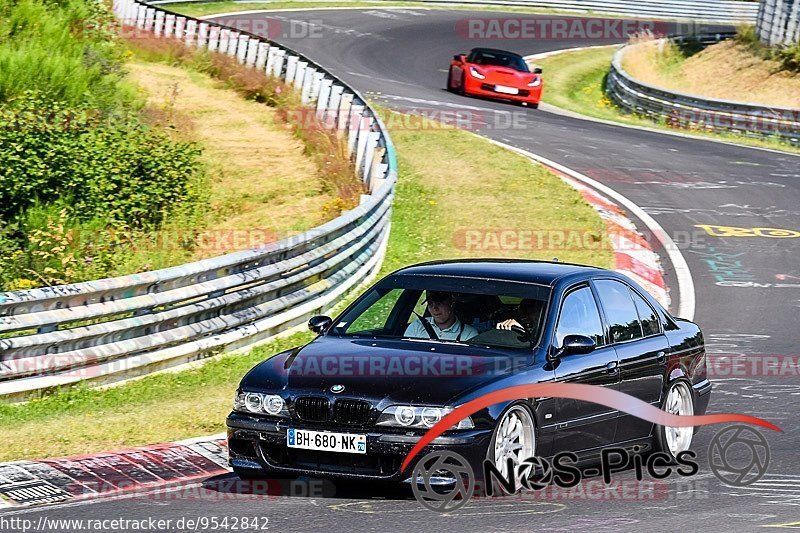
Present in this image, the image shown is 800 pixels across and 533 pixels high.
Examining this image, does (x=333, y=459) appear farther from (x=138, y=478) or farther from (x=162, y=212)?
(x=162, y=212)

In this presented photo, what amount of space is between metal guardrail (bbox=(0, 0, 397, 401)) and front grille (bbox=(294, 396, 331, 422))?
3.75 meters

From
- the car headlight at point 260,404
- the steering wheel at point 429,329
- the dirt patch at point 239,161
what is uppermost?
the steering wheel at point 429,329

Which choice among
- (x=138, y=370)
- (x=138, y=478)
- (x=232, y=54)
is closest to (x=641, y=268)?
(x=138, y=370)

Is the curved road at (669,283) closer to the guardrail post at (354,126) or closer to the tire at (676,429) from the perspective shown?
the tire at (676,429)

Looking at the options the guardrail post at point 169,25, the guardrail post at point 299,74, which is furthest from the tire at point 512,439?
the guardrail post at point 169,25

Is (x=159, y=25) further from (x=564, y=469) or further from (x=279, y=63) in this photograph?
(x=564, y=469)

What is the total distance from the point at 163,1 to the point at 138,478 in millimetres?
41737

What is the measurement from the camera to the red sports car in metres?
33.4

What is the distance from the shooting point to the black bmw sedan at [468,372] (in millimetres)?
7445

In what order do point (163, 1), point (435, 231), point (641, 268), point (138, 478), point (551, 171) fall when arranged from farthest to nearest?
point (163, 1) → point (551, 171) → point (435, 231) → point (641, 268) → point (138, 478)

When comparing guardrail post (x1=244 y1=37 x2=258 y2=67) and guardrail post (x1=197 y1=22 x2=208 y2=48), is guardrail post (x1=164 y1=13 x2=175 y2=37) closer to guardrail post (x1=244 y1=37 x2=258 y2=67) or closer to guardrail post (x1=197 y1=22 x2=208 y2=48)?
guardrail post (x1=197 y1=22 x2=208 y2=48)

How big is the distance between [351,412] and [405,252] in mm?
10172

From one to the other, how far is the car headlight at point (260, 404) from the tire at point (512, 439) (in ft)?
4.09

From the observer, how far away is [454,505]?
7.36 metres
